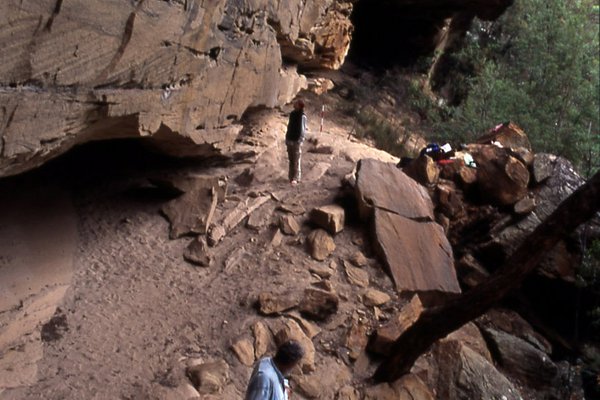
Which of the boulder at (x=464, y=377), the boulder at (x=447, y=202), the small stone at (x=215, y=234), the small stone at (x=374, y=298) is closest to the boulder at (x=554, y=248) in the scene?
the boulder at (x=447, y=202)

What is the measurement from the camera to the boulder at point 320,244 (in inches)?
293

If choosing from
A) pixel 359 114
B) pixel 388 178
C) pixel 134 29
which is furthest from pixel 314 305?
pixel 359 114

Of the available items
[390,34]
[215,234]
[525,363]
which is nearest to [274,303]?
[215,234]

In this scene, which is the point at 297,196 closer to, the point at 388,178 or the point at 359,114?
the point at 388,178

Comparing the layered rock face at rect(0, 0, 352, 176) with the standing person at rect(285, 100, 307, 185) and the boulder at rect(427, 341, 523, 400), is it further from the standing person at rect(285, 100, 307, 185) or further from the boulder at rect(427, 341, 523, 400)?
the boulder at rect(427, 341, 523, 400)

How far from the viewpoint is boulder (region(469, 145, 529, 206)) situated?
9.59 m

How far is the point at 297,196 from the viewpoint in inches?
332

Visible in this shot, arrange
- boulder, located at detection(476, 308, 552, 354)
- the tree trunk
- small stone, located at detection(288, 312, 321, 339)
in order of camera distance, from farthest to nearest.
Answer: boulder, located at detection(476, 308, 552, 354), small stone, located at detection(288, 312, 321, 339), the tree trunk

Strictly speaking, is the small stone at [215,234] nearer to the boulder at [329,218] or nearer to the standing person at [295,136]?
the boulder at [329,218]

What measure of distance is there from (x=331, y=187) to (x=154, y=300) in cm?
343

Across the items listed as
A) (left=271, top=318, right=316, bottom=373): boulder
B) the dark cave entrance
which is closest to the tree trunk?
(left=271, top=318, right=316, bottom=373): boulder

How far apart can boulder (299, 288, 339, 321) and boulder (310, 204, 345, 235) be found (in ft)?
4.22

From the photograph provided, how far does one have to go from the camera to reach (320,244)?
750 cm

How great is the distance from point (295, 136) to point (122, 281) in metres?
3.53
